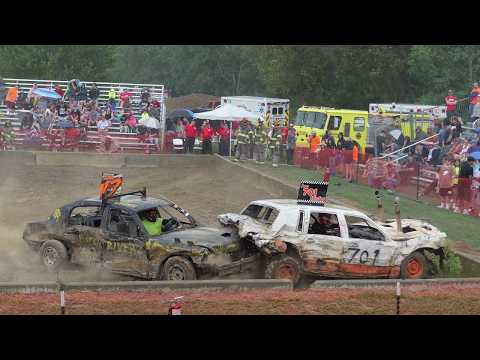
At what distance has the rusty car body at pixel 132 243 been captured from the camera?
1462cm

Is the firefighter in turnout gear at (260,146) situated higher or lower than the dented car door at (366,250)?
higher

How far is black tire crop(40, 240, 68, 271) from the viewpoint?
15.6 meters

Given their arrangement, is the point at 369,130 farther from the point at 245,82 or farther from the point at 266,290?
the point at 245,82

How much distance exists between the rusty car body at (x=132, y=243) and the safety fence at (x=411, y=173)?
29.3ft

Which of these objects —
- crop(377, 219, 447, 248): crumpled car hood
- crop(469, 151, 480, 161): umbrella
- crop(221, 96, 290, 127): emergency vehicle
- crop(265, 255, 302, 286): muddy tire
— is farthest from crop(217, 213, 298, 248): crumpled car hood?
crop(221, 96, 290, 127): emergency vehicle

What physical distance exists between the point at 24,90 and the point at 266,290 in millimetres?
26052

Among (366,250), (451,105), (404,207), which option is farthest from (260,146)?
(366,250)

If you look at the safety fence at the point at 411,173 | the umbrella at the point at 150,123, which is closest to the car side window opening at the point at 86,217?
Answer: the safety fence at the point at 411,173

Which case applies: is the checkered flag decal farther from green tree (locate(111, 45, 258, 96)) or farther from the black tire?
green tree (locate(111, 45, 258, 96))

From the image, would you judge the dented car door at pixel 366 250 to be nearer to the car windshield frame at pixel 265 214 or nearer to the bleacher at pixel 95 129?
the car windshield frame at pixel 265 214

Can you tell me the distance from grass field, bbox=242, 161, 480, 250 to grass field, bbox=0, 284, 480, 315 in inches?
201

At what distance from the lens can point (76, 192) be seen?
1032 inches

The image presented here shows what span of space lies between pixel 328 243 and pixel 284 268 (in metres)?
0.93

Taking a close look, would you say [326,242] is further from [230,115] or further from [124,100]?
[124,100]
